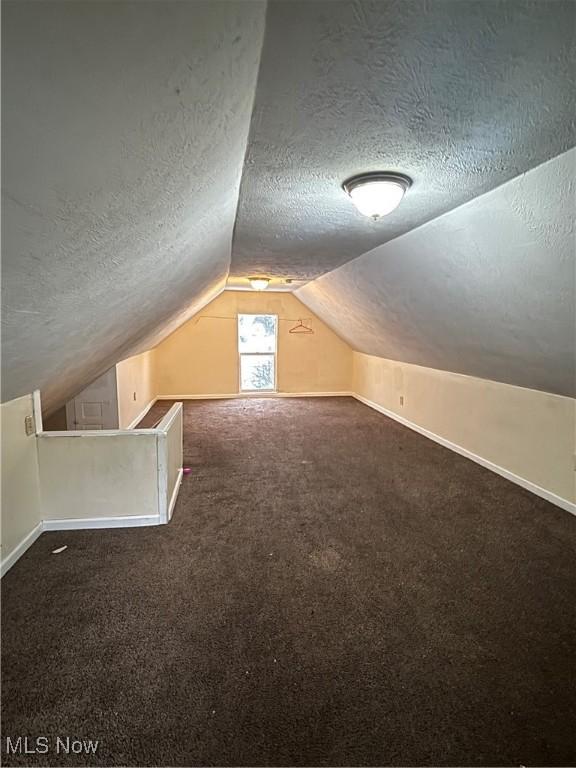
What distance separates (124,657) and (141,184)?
185cm

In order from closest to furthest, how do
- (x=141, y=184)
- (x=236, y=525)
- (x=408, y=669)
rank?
(x=141, y=184), (x=408, y=669), (x=236, y=525)

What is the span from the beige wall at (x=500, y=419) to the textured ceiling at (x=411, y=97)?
208 centimetres

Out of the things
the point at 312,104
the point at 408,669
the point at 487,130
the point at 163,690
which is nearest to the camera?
the point at 312,104

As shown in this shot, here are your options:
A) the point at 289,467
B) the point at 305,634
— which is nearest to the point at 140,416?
the point at 289,467

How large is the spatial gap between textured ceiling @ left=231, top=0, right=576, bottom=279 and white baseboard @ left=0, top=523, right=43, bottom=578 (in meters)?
2.41

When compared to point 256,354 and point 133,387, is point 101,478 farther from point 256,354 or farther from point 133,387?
point 256,354

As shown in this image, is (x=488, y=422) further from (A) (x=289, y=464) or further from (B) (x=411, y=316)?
(A) (x=289, y=464)

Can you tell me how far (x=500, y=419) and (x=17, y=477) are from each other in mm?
3922

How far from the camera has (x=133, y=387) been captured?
538 cm

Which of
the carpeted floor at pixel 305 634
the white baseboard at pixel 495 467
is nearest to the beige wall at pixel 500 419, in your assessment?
the white baseboard at pixel 495 467

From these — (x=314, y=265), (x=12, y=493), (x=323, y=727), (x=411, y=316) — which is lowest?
(x=323, y=727)

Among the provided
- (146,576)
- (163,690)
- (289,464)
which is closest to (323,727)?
(163,690)

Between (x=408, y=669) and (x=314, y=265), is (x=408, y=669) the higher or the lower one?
the lower one

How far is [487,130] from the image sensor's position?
1395 mm
